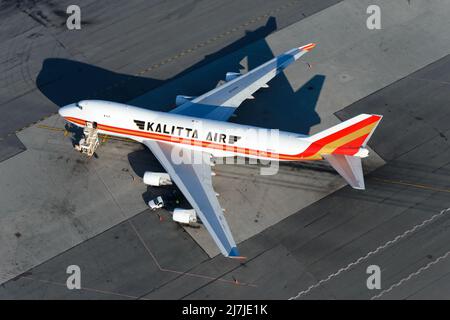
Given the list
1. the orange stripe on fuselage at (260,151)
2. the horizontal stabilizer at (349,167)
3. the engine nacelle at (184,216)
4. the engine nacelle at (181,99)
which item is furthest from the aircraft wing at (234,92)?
A: the horizontal stabilizer at (349,167)

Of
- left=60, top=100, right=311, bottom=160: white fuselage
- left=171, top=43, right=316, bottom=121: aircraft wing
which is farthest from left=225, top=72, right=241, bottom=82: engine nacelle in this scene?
left=60, top=100, right=311, bottom=160: white fuselage

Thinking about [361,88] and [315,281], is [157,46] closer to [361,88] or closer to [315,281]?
[361,88]

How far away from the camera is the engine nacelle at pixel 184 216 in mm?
60531

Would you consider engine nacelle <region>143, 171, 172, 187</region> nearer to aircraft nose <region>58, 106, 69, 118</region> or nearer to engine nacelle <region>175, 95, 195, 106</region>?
engine nacelle <region>175, 95, 195, 106</region>

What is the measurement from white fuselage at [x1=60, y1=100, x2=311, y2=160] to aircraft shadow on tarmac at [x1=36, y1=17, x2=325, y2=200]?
4.75m

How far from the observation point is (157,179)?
63469 mm

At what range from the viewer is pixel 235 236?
6078 centimetres

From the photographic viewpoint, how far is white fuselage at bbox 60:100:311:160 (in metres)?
62.9

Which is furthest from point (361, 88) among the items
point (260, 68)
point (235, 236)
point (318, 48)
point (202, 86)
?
point (235, 236)

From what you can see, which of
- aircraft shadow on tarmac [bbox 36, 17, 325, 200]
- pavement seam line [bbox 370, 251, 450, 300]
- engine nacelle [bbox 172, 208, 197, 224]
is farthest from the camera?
aircraft shadow on tarmac [bbox 36, 17, 325, 200]

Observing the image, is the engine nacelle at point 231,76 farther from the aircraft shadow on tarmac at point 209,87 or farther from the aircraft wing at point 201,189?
the aircraft wing at point 201,189

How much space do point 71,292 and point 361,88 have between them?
4460 cm

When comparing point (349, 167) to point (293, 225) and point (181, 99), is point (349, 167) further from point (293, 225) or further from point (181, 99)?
point (181, 99)

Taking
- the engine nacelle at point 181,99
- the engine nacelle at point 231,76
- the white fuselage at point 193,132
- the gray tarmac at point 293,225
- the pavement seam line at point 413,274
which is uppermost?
the engine nacelle at point 231,76
